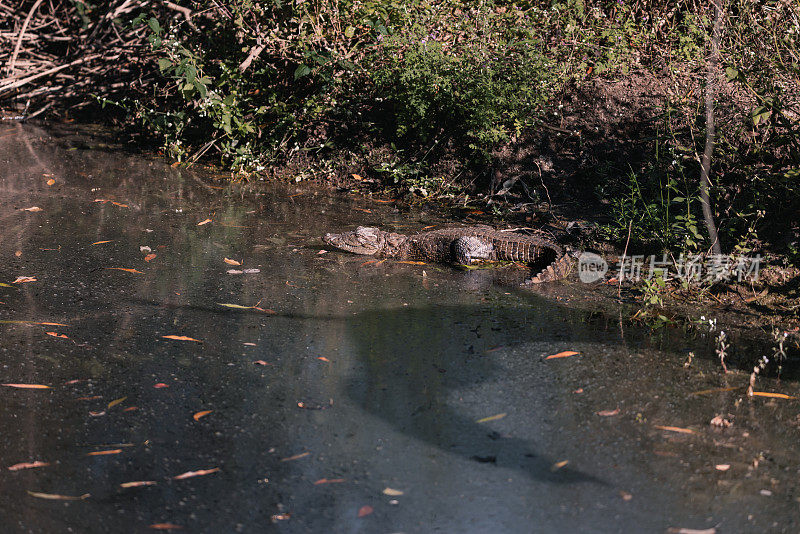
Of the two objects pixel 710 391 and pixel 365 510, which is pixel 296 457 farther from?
pixel 710 391

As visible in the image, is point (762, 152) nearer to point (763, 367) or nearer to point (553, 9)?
point (763, 367)

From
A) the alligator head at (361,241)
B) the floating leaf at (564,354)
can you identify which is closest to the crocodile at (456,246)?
the alligator head at (361,241)

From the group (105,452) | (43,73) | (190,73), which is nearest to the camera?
(105,452)

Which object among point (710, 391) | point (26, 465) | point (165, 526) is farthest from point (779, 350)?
point (26, 465)

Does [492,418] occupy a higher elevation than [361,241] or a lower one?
lower

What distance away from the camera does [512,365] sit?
14.9ft

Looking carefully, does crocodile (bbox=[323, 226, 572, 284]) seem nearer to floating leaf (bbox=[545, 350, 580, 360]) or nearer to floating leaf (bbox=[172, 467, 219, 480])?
floating leaf (bbox=[545, 350, 580, 360])

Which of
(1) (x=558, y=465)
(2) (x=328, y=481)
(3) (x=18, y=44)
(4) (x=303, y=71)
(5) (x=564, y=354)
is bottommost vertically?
(2) (x=328, y=481)

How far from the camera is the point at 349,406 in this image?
3.99m

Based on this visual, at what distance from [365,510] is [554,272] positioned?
3.31 meters

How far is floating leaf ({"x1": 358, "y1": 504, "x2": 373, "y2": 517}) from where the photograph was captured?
3.14 meters

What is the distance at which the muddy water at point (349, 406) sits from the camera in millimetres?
3188

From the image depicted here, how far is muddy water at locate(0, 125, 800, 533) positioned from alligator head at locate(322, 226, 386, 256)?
0.68ft

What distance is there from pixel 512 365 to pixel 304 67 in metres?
5.33
